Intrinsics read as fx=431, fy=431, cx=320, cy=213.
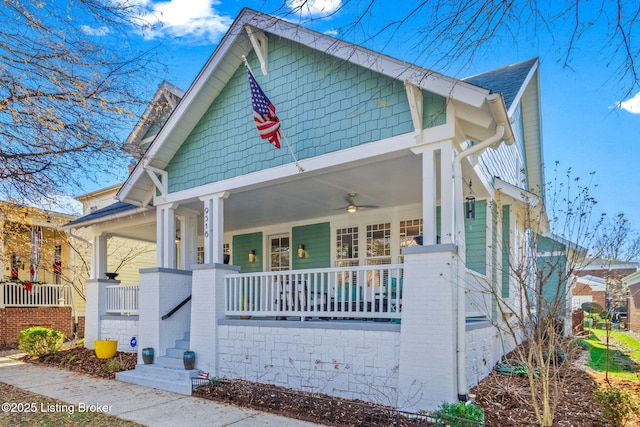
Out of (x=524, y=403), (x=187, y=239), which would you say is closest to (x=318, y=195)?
(x=187, y=239)

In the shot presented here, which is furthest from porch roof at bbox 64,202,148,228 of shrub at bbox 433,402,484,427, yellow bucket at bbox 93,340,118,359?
shrub at bbox 433,402,484,427

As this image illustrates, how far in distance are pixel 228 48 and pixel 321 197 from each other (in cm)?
336

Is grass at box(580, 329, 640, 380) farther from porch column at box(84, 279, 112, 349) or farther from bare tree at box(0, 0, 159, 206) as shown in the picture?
porch column at box(84, 279, 112, 349)

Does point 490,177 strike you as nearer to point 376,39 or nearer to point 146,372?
point 376,39

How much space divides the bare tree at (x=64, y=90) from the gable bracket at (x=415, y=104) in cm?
337

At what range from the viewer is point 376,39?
3436 mm

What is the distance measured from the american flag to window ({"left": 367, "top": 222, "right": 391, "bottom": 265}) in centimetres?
417

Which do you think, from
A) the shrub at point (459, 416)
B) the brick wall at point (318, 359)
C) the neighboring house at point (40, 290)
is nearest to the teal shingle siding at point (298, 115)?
the brick wall at point (318, 359)

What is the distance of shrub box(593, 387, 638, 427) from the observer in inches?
184

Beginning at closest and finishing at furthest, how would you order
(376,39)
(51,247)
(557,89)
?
(376,39), (557,89), (51,247)

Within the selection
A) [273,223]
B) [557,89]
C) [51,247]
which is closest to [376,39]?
[557,89]

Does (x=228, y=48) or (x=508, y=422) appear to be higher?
(x=228, y=48)

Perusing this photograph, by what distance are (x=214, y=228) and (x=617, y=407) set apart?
21.3 feet

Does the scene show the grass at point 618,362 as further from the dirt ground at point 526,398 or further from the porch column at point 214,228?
the porch column at point 214,228
